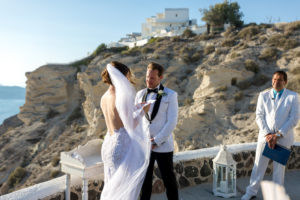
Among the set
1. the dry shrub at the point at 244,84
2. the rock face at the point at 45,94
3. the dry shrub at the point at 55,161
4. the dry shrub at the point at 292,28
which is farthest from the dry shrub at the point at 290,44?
the rock face at the point at 45,94

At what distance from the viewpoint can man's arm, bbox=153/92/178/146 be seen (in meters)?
3.06

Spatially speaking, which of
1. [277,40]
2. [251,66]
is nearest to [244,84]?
[251,66]

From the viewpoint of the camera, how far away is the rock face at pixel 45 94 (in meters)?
25.7

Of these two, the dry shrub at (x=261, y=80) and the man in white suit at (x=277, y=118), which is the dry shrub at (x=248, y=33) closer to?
the dry shrub at (x=261, y=80)

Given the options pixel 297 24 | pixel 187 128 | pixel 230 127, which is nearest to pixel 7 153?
pixel 187 128

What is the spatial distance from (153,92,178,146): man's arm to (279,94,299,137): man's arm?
4.74 ft

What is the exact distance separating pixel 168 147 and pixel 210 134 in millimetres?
10750

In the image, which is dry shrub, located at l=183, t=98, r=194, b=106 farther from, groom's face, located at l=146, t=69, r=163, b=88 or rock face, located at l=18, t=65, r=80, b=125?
rock face, located at l=18, t=65, r=80, b=125

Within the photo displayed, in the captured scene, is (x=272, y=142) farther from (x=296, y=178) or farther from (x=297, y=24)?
(x=297, y=24)

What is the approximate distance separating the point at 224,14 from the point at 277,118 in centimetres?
2804

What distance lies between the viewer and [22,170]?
760 inches

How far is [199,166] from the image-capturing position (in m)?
4.50

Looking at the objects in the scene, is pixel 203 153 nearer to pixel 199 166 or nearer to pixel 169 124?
pixel 199 166

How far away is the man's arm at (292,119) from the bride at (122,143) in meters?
1.90
